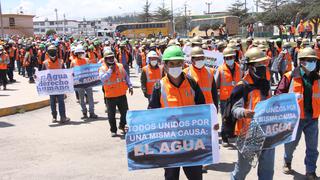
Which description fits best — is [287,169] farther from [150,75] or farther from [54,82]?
[54,82]

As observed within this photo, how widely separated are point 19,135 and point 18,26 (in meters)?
85.6

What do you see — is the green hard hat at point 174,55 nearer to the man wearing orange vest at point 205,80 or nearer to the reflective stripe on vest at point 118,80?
the man wearing orange vest at point 205,80

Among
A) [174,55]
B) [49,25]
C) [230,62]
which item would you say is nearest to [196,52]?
[230,62]

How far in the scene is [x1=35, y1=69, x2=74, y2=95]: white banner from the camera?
1085cm

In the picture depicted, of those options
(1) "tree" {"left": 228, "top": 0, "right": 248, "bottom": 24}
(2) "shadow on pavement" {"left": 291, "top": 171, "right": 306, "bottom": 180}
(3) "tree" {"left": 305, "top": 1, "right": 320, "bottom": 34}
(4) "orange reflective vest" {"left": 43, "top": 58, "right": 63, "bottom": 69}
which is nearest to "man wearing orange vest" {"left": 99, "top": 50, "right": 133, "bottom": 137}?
(4) "orange reflective vest" {"left": 43, "top": 58, "right": 63, "bottom": 69}

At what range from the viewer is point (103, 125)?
34.1 feet

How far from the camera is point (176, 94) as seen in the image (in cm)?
462

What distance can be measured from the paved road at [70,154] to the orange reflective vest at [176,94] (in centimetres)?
204

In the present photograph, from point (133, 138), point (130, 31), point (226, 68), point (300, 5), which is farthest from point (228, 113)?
point (130, 31)

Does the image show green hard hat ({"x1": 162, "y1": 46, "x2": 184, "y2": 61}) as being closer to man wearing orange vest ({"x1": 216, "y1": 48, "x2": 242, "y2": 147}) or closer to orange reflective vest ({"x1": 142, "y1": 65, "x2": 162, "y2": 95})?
man wearing orange vest ({"x1": 216, "y1": 48, "x2": 242, "y2": 147})

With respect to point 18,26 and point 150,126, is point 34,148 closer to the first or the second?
point 150,126

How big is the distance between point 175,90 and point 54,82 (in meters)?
6.87

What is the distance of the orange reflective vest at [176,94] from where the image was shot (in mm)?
4629

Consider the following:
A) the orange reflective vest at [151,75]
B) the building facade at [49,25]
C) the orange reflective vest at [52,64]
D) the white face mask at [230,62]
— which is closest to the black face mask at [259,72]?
the white face mask at [230,62]
